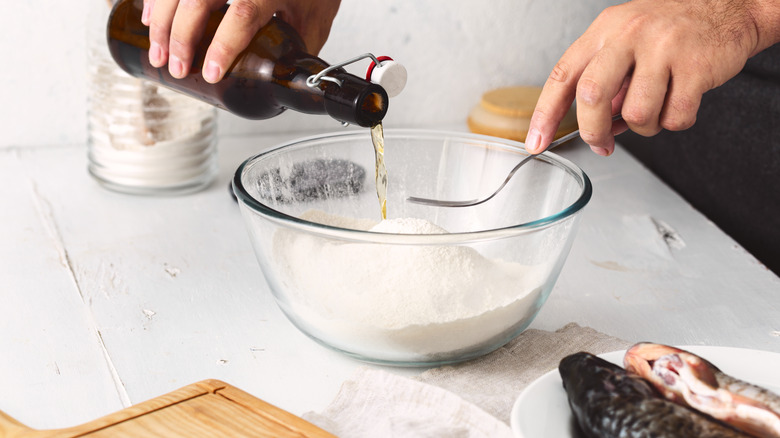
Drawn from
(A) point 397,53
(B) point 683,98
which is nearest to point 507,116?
(A) point 397,53

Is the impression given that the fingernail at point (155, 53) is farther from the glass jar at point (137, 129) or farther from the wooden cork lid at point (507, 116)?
the wooden cork lid at point (507, 116)

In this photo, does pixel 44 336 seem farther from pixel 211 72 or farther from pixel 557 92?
pixel 557 92

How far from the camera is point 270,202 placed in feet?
2.66

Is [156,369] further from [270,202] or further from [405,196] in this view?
[405,196]

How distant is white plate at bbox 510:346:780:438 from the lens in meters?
0.52

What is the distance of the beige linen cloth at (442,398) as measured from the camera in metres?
0.60

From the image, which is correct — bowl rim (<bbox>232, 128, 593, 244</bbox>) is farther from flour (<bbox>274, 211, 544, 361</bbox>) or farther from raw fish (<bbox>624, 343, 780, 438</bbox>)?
raw fish (<bbox>624, 343, 780, 438</bbox>)

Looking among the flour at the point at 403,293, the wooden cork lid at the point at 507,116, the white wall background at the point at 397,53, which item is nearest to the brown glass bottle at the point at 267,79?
the flour at the point at 403,293

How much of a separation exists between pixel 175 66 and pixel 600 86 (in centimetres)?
45

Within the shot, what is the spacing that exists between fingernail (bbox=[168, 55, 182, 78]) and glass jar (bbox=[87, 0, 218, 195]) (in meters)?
0.26

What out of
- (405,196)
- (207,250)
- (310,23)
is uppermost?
(310,23)

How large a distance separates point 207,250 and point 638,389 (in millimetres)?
617

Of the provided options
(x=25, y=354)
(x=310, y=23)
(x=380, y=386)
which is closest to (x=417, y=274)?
(x=380, y=386)

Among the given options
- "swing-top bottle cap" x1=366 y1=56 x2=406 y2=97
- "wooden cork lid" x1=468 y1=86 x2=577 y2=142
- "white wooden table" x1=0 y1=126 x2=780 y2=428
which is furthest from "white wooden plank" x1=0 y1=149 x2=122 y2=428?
"wooden cork lid" x1=468 y1=86 x2=577 y2=142
